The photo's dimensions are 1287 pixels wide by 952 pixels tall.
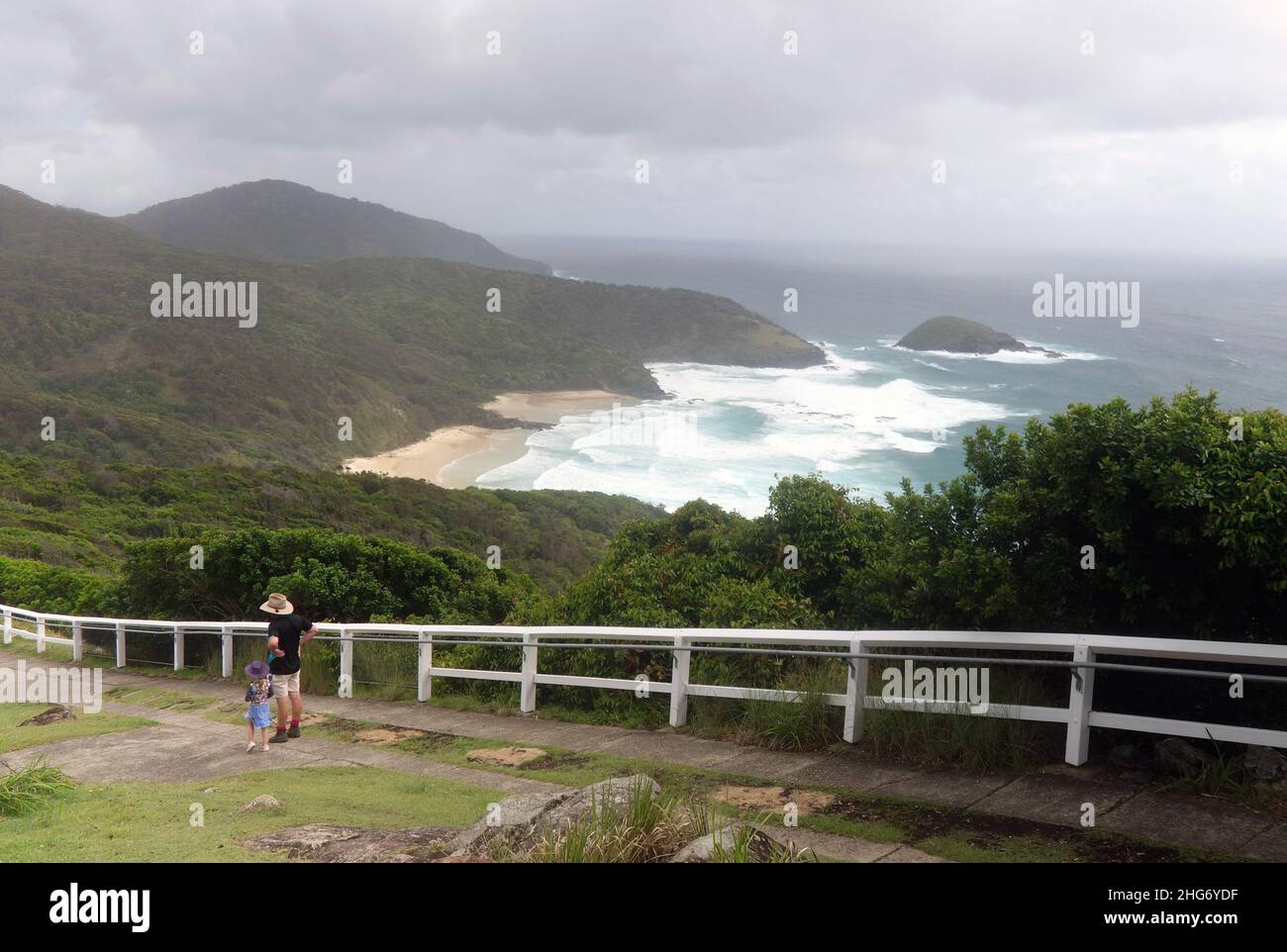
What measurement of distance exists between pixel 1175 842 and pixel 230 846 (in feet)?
14.7

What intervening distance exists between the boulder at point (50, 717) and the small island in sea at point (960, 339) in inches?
4551

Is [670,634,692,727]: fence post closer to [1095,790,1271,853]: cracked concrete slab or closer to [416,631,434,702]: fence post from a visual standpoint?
[1095,790,1271,853]: cracked concrete slab

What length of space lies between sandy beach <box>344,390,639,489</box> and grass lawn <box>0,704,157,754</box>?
58993mm

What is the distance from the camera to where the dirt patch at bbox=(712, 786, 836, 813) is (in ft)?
18.3

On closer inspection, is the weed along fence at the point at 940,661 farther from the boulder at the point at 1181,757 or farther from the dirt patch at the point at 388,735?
the dirt patch at the point at 388,735

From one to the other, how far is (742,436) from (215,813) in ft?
246

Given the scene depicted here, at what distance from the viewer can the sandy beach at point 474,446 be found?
7600cm

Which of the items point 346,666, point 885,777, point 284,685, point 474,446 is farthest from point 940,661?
point 474,446

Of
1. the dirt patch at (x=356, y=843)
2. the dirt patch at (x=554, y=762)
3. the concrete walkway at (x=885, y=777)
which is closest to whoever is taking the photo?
the concrete walkway at (x=885, y=777)

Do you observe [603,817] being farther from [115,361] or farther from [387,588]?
[115,361]

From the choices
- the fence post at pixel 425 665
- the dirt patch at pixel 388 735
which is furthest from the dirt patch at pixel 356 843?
the fence post at pixel 425 665

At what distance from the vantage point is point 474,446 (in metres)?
86.9

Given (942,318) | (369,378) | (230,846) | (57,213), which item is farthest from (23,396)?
(57,213)

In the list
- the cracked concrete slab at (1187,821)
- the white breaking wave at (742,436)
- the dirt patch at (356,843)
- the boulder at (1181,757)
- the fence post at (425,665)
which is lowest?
the fence post at (425,665)
